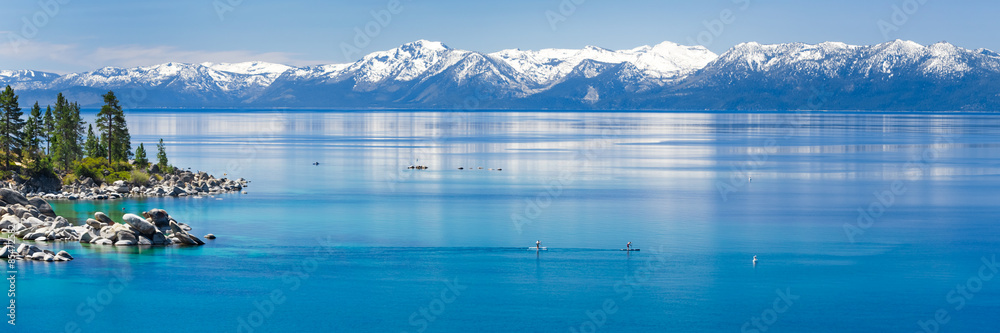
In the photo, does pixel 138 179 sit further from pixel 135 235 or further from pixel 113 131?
pixel 135 235

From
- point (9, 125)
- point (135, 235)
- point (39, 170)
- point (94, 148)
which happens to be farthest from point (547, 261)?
point (94, 148)

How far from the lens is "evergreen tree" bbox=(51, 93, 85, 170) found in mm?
93125

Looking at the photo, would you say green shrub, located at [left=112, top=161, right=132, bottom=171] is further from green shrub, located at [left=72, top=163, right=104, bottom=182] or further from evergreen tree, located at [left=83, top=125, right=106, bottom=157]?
green shrub, located at [left=72, top=163, right=104, bottom=182]

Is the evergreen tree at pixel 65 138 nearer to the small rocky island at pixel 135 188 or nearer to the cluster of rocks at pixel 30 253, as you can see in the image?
the small rocky island at pixel 135 188

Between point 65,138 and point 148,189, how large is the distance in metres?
22.2

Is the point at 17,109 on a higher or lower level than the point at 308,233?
higher

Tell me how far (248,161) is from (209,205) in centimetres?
5442

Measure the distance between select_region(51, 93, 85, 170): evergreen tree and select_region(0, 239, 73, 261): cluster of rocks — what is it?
45638mm

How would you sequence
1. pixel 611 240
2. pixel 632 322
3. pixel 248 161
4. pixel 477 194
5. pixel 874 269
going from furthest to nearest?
pixel 248 161 < pixel 477 194 < pixel 611 240 < pixel 874 269 < pixel 632 322

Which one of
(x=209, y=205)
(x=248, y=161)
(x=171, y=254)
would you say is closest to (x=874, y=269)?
(x=171, y=254)

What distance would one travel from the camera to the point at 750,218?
65.5 m

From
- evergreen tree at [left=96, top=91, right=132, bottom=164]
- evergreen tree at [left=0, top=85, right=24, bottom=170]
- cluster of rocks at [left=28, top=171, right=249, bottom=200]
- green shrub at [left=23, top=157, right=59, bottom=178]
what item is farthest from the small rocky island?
evergreen tree at [left=96, top=91, right=132, bottom=164]

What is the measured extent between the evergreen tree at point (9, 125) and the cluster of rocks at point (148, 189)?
9.24 m

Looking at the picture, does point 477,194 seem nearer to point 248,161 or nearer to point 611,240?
point 611,240
